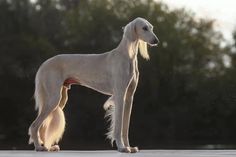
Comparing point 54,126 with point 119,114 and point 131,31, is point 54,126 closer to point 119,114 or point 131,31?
point 119,114

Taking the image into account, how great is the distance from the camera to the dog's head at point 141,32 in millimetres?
9641

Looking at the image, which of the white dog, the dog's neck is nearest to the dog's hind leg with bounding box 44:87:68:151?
the white dog

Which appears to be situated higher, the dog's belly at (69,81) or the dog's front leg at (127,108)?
the dog's belly at (69,81)

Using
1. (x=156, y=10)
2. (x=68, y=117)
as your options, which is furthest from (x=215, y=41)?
(x=68, y=117)

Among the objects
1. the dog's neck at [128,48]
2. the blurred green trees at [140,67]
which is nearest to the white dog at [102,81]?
the dog's neck at [128,48]

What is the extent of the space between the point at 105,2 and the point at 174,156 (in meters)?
35.3

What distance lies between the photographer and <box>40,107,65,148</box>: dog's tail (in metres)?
10.2

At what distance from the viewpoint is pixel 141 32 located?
968cm

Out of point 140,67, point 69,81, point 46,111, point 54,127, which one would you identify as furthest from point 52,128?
point 140,67

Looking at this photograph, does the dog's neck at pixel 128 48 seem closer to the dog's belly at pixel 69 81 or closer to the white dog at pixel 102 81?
the white dog at pixel 102 81

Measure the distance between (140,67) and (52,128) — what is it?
28183 millimetres

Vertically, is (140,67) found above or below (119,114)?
above

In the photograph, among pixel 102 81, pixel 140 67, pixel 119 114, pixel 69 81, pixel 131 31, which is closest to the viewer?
pixel 119 114

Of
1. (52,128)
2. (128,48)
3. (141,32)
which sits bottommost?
(52,128)
